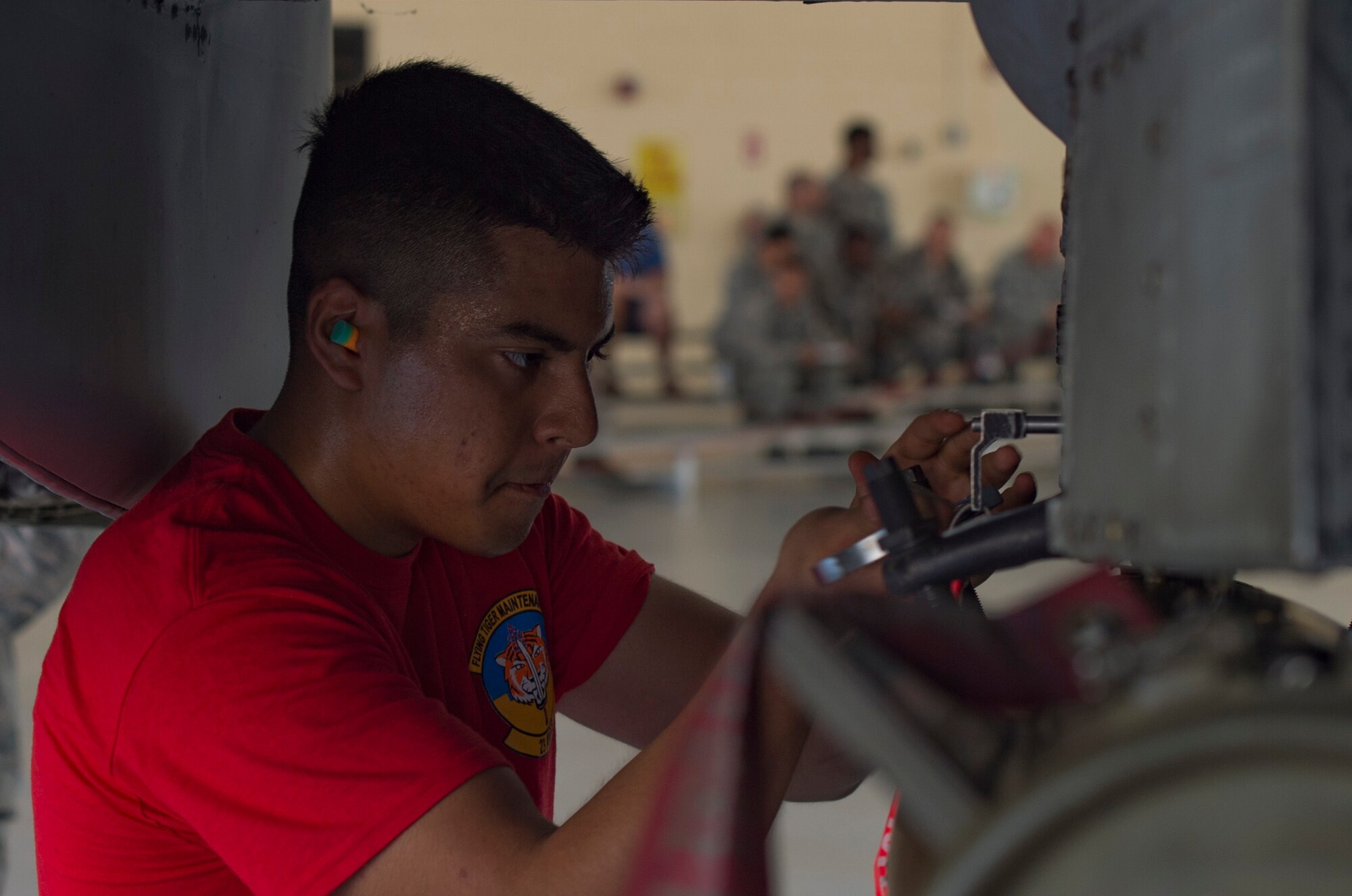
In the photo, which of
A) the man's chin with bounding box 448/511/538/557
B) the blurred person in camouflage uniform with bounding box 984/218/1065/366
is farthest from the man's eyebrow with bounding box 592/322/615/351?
the blurred person in camouflage uniform with bounding box 984/218/1065/366

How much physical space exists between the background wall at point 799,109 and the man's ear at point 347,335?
20.2 ft

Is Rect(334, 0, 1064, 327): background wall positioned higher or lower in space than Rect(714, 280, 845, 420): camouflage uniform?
higher

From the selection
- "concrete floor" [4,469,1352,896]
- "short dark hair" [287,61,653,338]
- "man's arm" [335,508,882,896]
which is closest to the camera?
"man's arm" [335,508,882,896]

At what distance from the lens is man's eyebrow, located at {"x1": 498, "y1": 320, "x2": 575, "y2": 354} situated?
96 centimetres

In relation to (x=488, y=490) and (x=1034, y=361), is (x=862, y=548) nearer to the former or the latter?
(x=488, y=490)

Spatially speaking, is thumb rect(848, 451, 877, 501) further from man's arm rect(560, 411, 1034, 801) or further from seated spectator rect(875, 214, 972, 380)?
seated spectator rect(875, 214, 972, 380)

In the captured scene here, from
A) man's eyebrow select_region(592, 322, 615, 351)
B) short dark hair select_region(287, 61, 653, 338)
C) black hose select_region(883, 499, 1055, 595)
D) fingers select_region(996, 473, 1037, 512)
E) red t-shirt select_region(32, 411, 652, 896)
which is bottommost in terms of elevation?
red t-shirt select_region(32, 411, 652, 896)

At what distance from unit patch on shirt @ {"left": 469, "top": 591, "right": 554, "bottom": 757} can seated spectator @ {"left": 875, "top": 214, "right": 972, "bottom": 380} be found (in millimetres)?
5861

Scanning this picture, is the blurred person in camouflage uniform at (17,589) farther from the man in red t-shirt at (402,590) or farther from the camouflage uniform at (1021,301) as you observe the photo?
the camouflage uniform at (1021,301)

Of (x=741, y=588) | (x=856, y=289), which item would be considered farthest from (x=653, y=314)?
(x=741, y=588)

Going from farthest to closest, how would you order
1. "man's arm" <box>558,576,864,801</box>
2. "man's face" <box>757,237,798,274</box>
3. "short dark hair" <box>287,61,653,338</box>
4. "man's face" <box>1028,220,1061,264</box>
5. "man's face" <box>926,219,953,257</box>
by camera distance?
1. "man's face" <box>1028,220,1061,264</box>
2. "man's face" <box>926,219,953,257</box>
3. "man's face" <box>757,237,798,274</box>
4. "man's arm" <box>558,576,864,801</box>
5. "short dark hair" <box>287,61,653,338</box>

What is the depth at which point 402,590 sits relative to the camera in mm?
1036

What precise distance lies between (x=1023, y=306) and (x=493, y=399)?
6734 mm

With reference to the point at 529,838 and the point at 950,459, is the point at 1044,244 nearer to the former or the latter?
the point at 950,459
